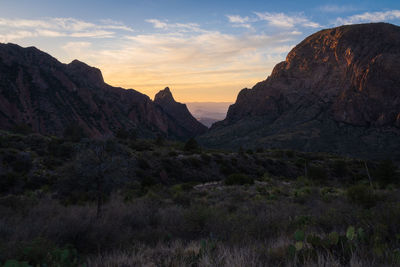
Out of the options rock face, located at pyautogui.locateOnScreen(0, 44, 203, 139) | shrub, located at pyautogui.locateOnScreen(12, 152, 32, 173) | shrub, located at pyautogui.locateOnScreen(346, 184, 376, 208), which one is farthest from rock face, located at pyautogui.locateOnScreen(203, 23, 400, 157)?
shrub, located at pyautogui.locateOnScreen(12, 152, 32, 173)

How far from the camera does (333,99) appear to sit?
124438mm

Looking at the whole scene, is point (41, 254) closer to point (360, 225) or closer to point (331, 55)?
point (360, 225)

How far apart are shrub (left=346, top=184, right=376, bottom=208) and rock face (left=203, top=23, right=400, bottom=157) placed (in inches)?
2983

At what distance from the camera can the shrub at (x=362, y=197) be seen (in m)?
11.4

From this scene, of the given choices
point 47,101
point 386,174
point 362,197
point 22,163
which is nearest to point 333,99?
point 386,174

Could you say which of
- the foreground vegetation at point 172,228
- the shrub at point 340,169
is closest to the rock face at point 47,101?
the shrub at point 340,169

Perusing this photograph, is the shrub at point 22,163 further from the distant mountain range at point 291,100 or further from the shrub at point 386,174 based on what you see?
the distant mountain range at point 291,100

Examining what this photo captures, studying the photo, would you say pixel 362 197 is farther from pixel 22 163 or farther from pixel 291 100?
pixel 291 100

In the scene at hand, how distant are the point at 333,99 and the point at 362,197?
416 feet

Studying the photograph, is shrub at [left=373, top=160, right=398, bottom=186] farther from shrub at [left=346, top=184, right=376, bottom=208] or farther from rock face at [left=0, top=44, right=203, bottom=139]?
rock face at [left=0, top=44, right=203, bottom=139]

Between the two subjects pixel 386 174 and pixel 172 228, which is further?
pixel 386 174

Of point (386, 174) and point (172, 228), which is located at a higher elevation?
point (172, 228)

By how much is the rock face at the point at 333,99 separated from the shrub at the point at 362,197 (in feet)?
249

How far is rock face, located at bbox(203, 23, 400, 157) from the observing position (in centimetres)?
9275
